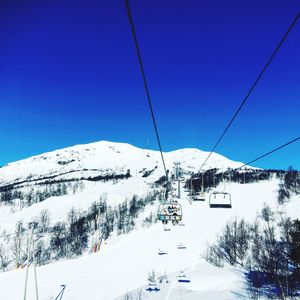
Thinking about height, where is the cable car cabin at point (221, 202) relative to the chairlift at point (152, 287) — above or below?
above

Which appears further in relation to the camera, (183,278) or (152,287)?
(183,278)

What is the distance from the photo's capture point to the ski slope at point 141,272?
44.0m

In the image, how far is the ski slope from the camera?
1731 inches

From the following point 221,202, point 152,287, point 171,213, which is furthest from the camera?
point 152,287

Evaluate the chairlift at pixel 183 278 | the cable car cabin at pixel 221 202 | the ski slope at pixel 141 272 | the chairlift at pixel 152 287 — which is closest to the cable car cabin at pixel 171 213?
the cable car cabin at pixel 221 202

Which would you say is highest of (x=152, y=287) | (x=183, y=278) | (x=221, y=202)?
(x=221, y=202)

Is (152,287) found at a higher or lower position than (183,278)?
lower

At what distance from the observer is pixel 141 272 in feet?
185

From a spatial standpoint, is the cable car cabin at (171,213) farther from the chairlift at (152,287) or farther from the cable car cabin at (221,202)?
the chairlift at (152,287)

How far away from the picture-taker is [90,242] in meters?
110

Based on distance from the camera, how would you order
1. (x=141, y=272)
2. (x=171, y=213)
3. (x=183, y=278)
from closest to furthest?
(x=171, y=213), (x=183, y=278), (x=141, y=272)

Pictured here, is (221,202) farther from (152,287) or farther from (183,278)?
(183,278)

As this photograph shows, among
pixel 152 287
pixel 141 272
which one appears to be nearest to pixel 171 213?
→ pixel 152 287

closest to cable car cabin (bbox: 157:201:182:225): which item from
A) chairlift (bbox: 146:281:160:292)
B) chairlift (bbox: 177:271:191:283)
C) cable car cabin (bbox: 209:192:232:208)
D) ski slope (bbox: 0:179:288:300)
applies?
cable car cabin (bbox: 209:192:232:208)
